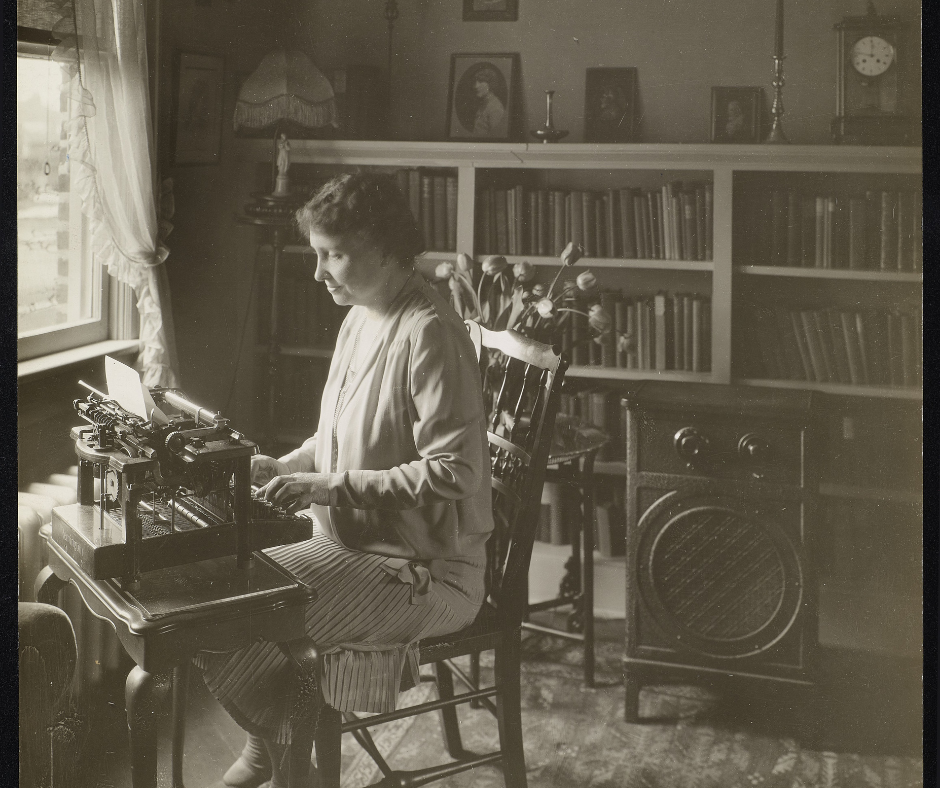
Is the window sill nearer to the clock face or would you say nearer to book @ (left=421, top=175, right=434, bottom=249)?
book @ (left=421, top=175, right=434, bottom=249)

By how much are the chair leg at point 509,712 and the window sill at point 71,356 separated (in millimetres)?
897

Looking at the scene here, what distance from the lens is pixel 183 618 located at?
48.6 inches

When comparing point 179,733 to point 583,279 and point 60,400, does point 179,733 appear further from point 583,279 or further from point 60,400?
point 583,279

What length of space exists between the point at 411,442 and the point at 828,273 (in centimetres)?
76

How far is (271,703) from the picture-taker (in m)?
1.51

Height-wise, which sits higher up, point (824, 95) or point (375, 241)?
point (824, 95)

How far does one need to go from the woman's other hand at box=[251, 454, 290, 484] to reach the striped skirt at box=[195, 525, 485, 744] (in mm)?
127

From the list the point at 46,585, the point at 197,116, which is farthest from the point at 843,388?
the point at 46,585

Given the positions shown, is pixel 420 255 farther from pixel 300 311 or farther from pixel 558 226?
pixel 558 226

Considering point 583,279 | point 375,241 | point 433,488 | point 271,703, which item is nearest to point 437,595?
point 433,488

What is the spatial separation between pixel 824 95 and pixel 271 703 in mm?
1338

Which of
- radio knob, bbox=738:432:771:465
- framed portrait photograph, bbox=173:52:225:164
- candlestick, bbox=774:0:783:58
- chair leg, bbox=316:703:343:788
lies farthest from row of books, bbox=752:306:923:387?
framed portrait photograph, bbox=173:52:225:164

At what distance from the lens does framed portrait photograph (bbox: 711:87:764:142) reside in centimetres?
165

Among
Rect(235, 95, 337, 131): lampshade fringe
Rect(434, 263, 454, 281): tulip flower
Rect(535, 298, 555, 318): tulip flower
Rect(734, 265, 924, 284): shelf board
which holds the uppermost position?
Rect(235, 95, 337, 131): lampshade fringe
